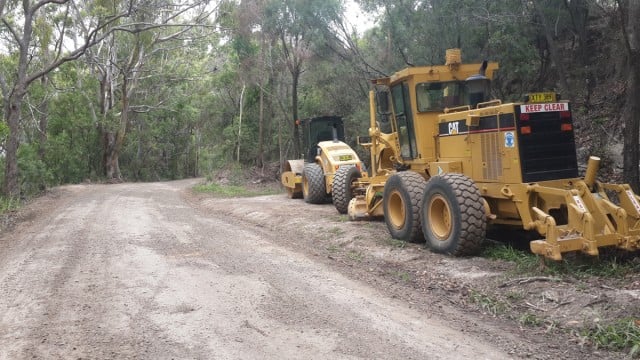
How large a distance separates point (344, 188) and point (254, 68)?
1644 centimetres

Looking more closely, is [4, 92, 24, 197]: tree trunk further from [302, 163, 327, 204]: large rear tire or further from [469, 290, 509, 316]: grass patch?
[469, 290, 509, 316]: grass patch

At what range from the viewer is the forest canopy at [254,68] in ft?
50.8

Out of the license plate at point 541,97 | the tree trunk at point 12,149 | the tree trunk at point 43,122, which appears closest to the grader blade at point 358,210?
the license plate at point 541,97

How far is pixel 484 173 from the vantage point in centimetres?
791

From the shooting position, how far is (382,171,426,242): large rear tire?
8.75 meters

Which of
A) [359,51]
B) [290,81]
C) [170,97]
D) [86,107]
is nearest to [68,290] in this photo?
[359,51]

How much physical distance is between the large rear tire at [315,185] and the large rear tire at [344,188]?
2368mm

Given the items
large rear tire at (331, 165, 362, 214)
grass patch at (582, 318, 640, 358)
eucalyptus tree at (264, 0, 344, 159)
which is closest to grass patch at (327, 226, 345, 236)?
large rear tire at (331, 165, 362, 214)

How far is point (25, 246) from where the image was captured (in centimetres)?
959

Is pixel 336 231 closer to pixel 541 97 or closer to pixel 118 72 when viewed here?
pixel 541 97

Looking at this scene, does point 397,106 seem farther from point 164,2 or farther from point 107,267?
point 164,2

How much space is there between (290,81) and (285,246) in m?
20.7

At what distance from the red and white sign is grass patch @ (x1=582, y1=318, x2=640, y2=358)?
3.20 m

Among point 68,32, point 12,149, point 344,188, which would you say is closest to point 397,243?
point 344,188
